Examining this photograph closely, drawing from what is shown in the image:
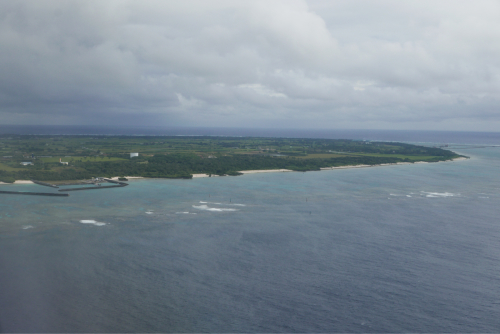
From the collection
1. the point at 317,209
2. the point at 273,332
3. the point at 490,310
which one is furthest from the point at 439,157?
the point at 273,332

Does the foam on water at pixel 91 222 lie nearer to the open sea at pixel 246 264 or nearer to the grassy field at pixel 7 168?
the open sea at pixel 246 264

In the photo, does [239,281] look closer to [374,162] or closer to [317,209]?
[317,209]

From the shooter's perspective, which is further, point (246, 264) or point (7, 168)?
point (7, 168)

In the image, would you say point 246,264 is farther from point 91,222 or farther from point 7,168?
point 7,168

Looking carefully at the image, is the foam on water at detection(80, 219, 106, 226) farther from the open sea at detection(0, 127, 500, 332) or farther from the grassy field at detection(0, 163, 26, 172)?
the grassy field at detection(0, 163, 26, 172)

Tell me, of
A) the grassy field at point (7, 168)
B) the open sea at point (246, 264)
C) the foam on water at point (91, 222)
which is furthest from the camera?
the grassy field at point (7, 168)

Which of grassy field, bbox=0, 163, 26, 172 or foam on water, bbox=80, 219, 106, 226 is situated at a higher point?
grassy field, bbox=0, 163, 26, 172

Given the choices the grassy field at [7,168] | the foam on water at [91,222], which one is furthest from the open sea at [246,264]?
the grassy field at [7,168]

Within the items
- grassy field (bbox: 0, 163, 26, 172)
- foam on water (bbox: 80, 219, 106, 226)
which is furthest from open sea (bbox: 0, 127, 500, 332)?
grassy field (bbox: 0, 163, 26, 172)

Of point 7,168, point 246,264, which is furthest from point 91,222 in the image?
point 7,168
